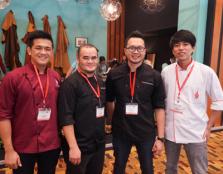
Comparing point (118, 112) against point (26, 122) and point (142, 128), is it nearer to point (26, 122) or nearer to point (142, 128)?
point (142, 128)

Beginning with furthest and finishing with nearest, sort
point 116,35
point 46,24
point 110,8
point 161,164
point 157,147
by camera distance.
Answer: point 116,35
point 46,24
point 110,8
point 161,164
point 157,147

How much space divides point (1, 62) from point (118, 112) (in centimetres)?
387

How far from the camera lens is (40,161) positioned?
1.67 meters

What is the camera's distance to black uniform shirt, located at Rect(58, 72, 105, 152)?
159 cm

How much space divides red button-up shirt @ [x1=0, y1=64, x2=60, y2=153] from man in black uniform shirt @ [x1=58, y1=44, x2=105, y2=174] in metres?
0.09

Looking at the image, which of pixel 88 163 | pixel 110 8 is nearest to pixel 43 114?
pixel 88 163

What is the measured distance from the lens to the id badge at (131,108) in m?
1.81

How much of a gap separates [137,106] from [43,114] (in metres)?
0.70

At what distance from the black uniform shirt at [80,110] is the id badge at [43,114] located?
7cm

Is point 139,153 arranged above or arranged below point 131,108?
below

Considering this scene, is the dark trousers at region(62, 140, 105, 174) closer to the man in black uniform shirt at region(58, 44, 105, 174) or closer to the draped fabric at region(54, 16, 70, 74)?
the man in black uniform shirt at region(58, 44, 105, 174)

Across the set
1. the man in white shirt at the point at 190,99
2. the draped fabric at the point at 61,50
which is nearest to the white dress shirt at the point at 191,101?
the man in white shirt at the point at 190,99

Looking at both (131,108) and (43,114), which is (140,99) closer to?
(131,108)

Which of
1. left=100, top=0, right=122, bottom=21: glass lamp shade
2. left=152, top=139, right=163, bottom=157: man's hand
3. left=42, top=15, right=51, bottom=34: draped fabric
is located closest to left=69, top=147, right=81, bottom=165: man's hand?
left=152, top=139, right=163, bottom=157: man's hand
